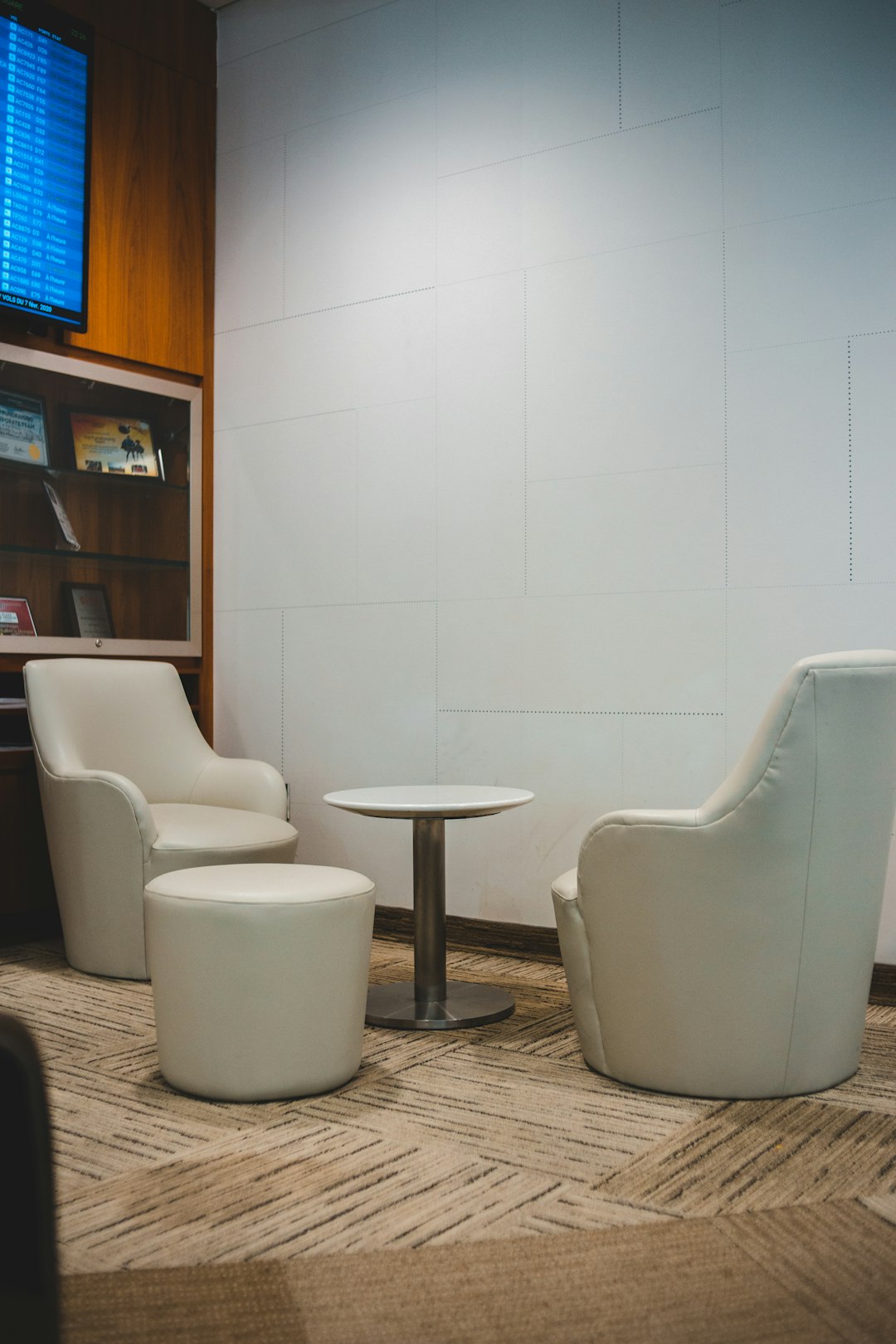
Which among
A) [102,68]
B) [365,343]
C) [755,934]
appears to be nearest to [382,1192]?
[755,934]

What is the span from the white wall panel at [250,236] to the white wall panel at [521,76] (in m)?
0.83

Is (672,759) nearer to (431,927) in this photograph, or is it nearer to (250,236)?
(431,927)

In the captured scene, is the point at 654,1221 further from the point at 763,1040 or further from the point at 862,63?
the point at 862,63

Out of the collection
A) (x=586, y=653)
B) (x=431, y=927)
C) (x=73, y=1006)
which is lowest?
(x=73, y=1006)

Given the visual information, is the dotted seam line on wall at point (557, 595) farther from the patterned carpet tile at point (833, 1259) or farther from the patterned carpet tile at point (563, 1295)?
the patterned carpet tile at point (563, 1295)

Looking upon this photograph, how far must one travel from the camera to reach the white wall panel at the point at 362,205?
4.37 metres

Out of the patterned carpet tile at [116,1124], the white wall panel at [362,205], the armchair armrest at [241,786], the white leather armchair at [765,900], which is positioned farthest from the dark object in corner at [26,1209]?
the white wall panel at [362,205]

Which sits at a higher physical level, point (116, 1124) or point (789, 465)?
point (789, 465)

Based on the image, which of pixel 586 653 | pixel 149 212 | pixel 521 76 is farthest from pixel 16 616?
pixel 521 76

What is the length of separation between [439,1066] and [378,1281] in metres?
1.06

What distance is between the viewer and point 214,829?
3.76 meters

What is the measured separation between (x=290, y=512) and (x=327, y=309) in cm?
80

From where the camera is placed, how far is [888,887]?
3.37 metres

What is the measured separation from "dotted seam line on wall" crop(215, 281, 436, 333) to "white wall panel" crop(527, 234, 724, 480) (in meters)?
0.49
